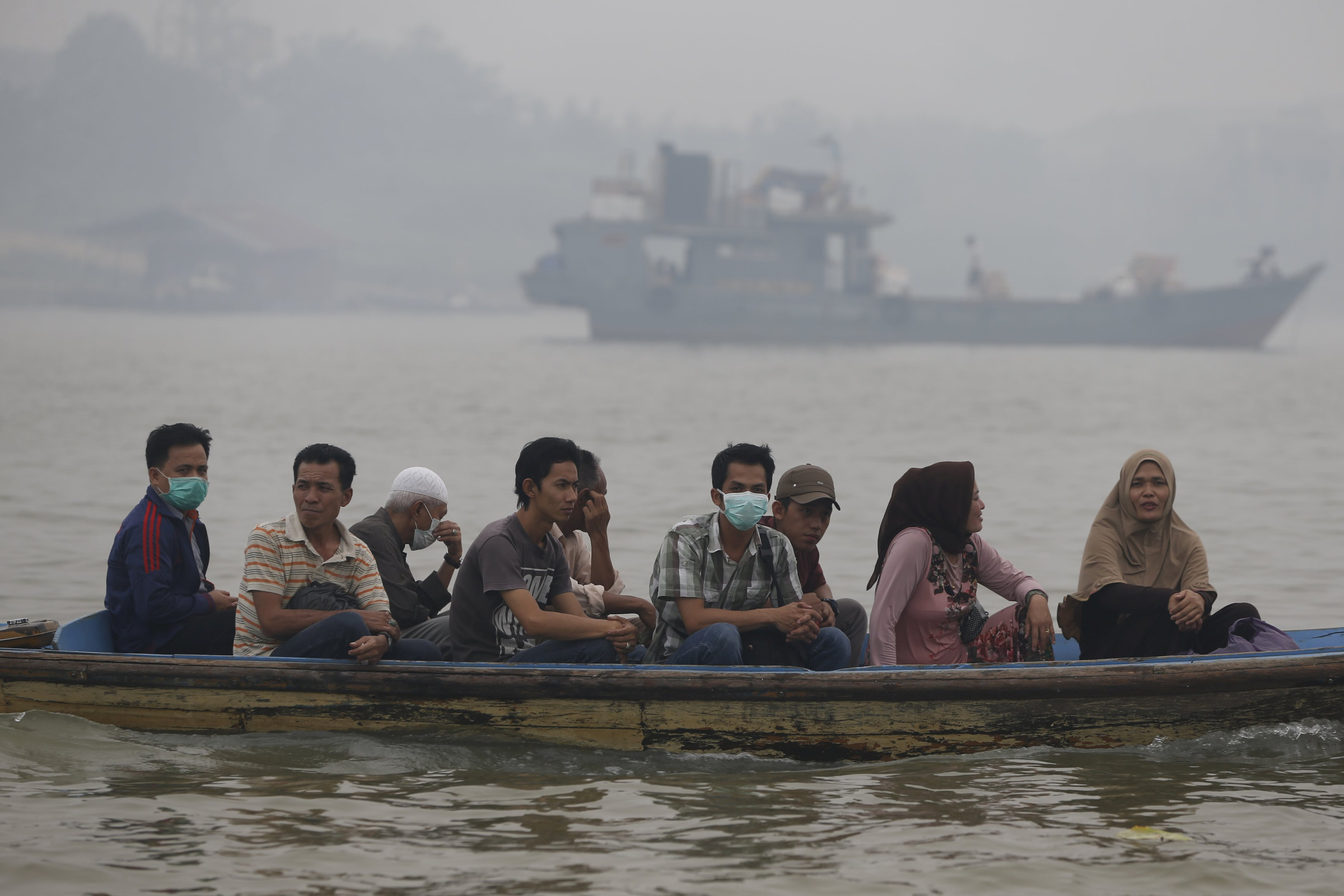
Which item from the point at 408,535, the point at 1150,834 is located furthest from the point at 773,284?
the point at 1150,834

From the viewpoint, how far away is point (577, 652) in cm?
495

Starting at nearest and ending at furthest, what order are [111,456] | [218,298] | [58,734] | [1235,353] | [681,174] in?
[58,734], [111,456], [681,174], [1235,353], [218,298]

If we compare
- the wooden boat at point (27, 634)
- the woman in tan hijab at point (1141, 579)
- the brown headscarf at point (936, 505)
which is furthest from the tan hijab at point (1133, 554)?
the wooden boat at point (27, 634)

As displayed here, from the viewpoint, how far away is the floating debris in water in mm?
4375

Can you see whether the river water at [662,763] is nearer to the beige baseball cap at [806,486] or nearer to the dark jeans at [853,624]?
the dark jeans at [853,624]

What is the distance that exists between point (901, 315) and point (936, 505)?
59.3m

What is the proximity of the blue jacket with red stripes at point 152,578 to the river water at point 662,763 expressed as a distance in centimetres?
39

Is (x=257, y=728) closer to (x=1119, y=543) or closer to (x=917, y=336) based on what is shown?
(x=1119, y=543)

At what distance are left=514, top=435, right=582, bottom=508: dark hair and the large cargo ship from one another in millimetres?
56990

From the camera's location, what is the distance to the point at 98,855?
4.14 m

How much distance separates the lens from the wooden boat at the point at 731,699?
189 inches

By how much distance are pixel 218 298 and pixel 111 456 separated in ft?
261

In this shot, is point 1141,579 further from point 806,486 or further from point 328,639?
point 328,639

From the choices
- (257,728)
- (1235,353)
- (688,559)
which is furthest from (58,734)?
(1235,353)
